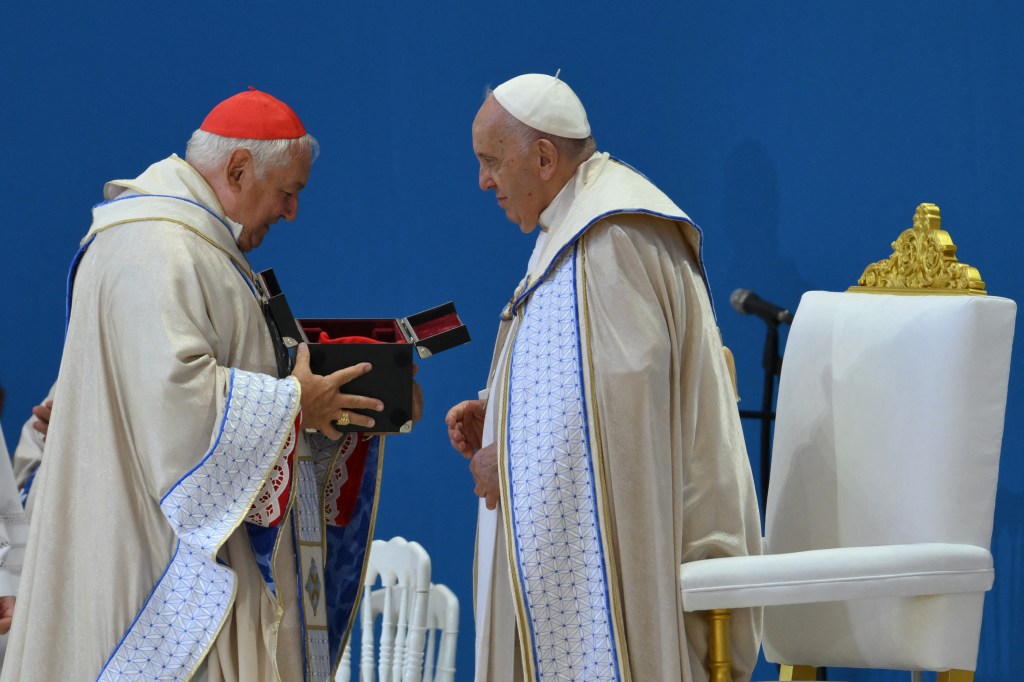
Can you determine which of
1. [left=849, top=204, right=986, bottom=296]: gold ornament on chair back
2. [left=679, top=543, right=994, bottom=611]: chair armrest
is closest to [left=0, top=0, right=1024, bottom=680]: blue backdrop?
[left=849, top=204, right=986, bottom=296]: gold ornament on chair back

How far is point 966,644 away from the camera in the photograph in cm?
297

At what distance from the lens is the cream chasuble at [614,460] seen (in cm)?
290

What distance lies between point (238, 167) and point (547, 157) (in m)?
0.75

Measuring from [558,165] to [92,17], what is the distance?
9.41 feet

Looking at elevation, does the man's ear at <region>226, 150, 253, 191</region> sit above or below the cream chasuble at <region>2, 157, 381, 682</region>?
above

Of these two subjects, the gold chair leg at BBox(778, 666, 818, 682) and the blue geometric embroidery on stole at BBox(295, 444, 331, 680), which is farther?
the gold chair leg at BBox(778, 666, 818, 682)

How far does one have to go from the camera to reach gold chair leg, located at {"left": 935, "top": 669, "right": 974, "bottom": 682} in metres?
3.02

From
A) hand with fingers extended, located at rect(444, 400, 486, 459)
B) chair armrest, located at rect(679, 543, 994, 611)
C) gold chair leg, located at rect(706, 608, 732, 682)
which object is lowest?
gold chair leg, located at rect(706, 608, 732, 682)

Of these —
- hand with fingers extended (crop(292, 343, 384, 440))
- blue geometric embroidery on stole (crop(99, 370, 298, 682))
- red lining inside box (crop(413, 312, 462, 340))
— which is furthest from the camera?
red lining inside box (crop(413, 312, 462, 340))

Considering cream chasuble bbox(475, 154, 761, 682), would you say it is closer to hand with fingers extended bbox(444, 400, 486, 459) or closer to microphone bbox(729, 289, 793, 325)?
hand with fingers extended bbox(444, 400, 486, 459)

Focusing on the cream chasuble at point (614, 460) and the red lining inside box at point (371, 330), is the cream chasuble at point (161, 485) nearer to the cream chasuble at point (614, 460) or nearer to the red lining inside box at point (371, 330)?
the red lining inside box at point (371, 330)

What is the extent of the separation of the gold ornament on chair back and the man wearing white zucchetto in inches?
21.3

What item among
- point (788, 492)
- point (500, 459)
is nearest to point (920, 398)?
point (788, 492)

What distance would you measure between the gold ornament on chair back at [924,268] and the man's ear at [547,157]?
2.70ft
